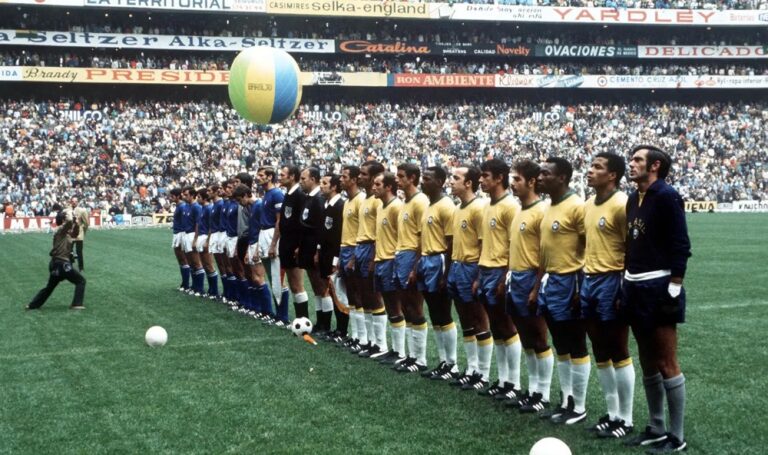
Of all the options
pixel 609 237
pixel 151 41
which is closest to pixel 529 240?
pixel 609 237

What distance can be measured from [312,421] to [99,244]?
27130 mm

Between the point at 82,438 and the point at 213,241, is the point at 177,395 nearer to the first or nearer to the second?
the point at 82,438

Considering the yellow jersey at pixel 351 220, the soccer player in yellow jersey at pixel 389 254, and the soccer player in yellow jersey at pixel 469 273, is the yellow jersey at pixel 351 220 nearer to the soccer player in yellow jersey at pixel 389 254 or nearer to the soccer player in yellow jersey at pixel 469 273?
the soccer player in yellow jersey at pixel 389 254

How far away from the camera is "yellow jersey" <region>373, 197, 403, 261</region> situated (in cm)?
1020

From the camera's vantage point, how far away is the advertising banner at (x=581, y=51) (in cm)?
6181

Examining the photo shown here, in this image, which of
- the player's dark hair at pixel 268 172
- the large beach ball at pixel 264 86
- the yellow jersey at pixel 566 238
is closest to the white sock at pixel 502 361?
the yellow jersey at pixel 566 238

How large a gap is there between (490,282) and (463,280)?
532 mm

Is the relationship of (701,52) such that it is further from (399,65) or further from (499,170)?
(499,170)

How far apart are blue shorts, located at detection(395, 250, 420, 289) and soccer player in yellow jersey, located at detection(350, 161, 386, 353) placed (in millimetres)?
1081

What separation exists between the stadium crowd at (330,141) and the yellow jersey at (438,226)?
36957mm

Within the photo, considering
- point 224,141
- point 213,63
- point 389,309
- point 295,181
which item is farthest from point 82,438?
point 213,63

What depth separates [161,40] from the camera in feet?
183

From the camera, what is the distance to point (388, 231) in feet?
33.7

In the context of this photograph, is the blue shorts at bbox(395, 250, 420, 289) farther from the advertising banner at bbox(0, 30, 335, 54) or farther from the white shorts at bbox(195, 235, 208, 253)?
the advertising banner at bbox(0, 30, 335, 54)
